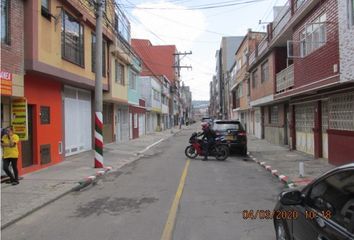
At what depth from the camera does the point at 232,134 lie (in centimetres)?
2272

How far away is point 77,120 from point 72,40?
428 cm

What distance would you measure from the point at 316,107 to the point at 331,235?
16810mm

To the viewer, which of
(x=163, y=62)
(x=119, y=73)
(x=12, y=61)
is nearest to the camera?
(x=12, y=61)

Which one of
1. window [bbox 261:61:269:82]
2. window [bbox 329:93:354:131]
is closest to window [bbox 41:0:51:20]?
window [bbox 329:93:354:131]

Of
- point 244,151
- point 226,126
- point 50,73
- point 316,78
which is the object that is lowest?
point 244,151

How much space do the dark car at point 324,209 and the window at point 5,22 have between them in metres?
11.1

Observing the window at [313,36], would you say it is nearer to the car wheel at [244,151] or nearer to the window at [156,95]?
the car wheel at [244,151]

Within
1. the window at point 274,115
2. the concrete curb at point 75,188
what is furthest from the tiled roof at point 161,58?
the concrete curb at point 75,188

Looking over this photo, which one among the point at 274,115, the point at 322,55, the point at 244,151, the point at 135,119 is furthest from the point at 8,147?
the point at 135,119

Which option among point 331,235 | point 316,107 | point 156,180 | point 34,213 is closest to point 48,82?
point 156,180

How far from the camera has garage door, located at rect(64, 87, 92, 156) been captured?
21250 millimetres

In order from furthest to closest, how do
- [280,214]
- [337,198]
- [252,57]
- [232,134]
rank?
[252,57] → [232,134] → [280,214] → [337,198]

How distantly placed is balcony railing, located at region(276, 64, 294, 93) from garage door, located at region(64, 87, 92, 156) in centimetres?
1035

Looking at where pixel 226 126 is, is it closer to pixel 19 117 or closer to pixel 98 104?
Answer: pixel 98 104
